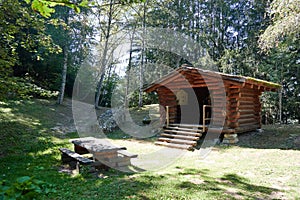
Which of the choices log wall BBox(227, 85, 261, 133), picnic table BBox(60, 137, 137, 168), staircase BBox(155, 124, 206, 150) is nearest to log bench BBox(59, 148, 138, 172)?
picnic table BBox(60, 137, 137, 168)

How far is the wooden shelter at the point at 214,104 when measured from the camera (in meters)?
8.38

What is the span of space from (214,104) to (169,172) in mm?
4735

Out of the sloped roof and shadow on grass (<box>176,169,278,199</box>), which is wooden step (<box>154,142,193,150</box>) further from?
the sloped roof

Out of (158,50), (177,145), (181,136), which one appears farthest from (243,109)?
(158,50)

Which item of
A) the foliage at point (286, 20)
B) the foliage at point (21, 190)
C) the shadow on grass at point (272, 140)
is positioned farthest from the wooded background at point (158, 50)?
the foliage at point (21, 190)


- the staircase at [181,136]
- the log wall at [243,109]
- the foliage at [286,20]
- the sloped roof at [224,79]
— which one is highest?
the foliage at [286,20]

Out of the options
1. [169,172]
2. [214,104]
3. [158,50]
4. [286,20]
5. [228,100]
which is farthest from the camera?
[158,50]

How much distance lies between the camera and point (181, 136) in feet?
28.3

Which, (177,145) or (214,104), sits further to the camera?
(214,104)

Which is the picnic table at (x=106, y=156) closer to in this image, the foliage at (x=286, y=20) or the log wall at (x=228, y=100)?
the log wall at (x=228, y=100)

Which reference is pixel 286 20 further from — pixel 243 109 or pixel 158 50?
pixel 158 50

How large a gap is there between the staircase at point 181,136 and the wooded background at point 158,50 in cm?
435

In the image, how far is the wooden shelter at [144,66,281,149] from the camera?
27.5 feet

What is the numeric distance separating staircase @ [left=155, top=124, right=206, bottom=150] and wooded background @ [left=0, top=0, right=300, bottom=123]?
4354 mm
